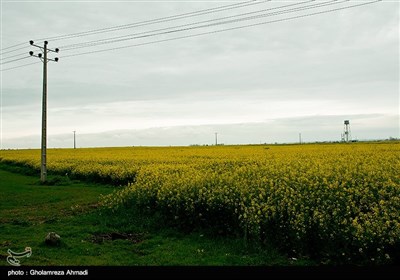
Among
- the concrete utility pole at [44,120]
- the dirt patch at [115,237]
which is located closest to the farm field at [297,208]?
the dirt patch at [115,237]

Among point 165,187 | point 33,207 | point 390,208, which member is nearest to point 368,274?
point 390,208

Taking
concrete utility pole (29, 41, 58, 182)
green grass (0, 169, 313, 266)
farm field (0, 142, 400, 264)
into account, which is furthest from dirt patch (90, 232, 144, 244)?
concrete utility pole (29, 41, 58, 182)

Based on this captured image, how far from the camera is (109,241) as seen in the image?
36.9 ft

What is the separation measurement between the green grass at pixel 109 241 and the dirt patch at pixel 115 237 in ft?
0.27

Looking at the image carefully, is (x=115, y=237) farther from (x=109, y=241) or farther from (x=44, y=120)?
(x=44, y=120)

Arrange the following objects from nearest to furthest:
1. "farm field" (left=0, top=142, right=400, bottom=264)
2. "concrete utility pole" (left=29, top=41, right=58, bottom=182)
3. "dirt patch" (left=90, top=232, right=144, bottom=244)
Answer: "farm field" (left=0, top=142, right=400, bottom=264)
"dirt patch" (left=90, top=232, right=144, bottom=244)
"concrete utility pole" (left=29, top=41, right=58, bottom=182)

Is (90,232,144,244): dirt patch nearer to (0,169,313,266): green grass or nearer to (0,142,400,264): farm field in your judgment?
(0,169,313,266): green grass

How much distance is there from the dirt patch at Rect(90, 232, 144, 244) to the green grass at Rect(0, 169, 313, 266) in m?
0.08

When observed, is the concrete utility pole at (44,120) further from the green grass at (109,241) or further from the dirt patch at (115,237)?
the dirt patch at (115,237)

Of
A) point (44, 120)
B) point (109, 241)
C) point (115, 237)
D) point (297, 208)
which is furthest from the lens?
point (44, 120)

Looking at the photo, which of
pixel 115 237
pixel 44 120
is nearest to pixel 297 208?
pixel 115 237

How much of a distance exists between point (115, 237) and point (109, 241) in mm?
358

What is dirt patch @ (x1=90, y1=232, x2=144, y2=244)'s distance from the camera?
1138cm

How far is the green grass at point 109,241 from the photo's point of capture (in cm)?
932
